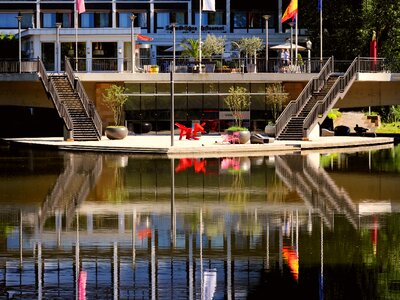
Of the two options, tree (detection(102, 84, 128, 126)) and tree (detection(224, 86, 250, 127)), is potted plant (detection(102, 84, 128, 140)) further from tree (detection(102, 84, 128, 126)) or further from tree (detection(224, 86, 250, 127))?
tree (detection(224, 86, 250, 127))

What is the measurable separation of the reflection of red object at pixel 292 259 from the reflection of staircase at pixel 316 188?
14.2ft

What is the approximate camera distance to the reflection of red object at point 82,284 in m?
19.8

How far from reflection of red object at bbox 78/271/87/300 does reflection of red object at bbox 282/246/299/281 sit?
3.65 m

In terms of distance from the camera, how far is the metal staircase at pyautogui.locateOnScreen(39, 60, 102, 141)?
210 ft

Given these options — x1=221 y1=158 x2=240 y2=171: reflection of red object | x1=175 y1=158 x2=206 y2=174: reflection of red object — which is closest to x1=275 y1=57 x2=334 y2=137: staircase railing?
x1=221 y1=158 x2=240 y2=171: reflection of red object

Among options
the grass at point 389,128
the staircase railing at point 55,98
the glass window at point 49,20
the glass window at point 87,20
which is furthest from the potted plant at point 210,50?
the glass window at point 49,20

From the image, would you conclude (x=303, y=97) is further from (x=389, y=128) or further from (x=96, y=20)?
(x=96, y=20)

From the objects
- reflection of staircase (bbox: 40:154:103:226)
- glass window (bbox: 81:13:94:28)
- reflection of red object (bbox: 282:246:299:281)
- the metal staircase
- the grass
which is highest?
glass window (bbox: 81:13:94:28)

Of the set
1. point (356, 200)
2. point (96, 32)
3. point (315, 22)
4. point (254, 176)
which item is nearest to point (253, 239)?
point (356, 200)

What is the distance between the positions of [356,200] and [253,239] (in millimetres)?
9148

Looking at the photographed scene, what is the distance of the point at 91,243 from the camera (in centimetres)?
2556

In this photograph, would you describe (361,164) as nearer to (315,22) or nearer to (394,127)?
(394,127)

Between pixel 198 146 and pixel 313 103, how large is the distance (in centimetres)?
1195

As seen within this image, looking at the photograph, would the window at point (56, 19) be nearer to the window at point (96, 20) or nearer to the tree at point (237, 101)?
the window at point (96, 20)
